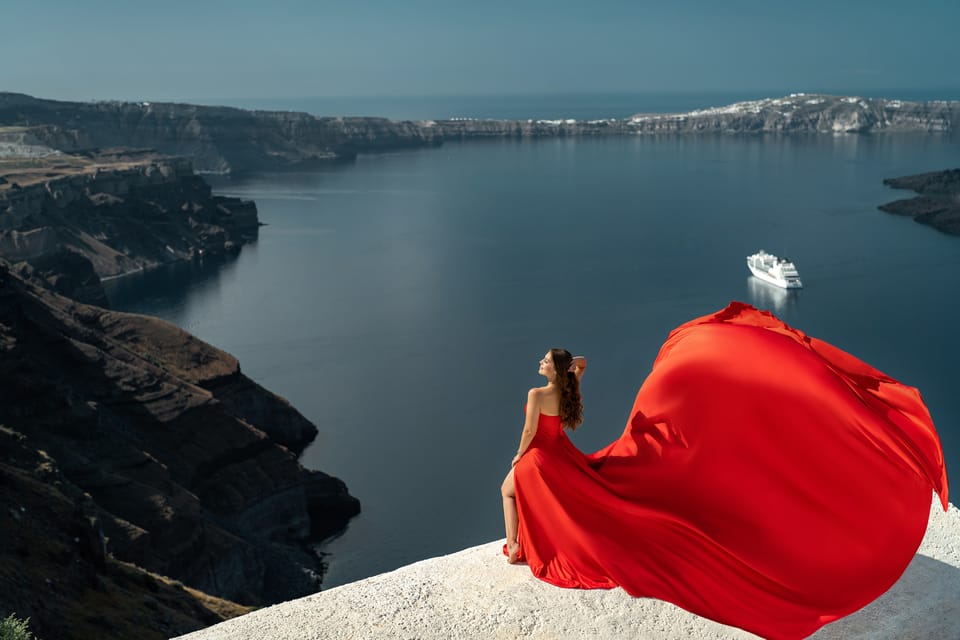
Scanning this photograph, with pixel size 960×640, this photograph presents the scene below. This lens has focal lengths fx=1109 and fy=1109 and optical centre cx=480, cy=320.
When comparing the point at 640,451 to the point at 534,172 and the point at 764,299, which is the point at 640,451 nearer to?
the point at 764,299

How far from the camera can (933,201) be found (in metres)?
122

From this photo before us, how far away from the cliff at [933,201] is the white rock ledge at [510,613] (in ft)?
353

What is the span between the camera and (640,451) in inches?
408


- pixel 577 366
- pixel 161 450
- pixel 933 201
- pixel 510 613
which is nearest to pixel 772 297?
pixel 933 201

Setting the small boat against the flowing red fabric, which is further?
the small boat

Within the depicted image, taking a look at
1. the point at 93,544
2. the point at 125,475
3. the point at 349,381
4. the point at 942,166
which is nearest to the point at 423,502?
the point at 125,475

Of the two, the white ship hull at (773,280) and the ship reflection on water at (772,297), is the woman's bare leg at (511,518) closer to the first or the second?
the ship reflection on water at (772,297)

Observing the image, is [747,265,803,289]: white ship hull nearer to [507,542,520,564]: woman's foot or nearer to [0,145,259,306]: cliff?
[0,145,259,306]: cliff

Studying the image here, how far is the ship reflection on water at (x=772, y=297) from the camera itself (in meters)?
77.3

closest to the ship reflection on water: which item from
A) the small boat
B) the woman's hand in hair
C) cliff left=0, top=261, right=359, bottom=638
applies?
the small boat

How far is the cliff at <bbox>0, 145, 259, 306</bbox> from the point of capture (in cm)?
9344

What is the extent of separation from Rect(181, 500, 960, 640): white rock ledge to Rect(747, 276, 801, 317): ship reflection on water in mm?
66158

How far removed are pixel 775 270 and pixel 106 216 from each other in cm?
6494

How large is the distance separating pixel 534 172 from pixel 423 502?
133205 mm
